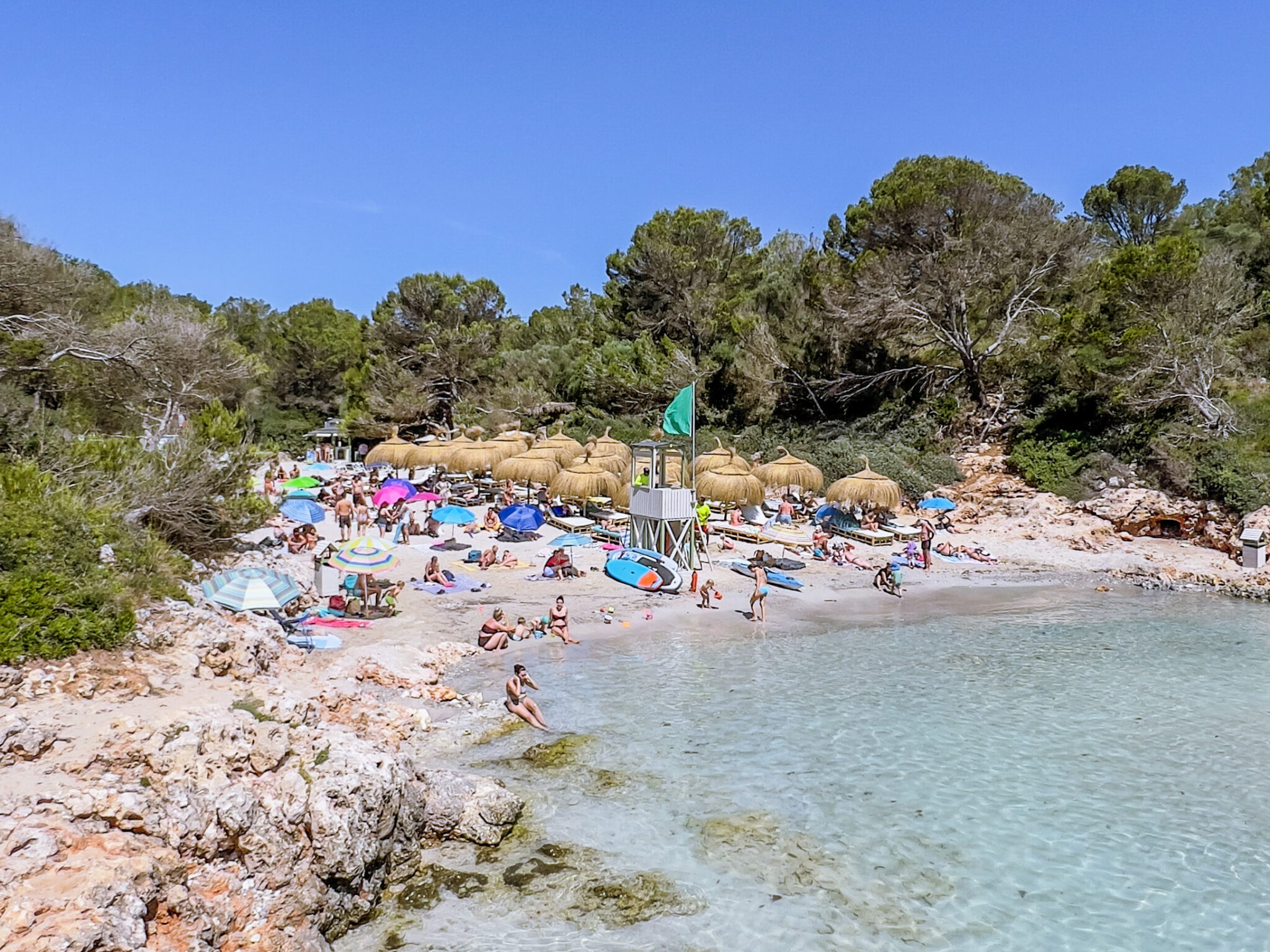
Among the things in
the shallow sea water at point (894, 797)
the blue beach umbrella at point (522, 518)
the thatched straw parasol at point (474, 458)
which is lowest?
the shallow sea water at point (894, 797)

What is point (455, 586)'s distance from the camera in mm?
16141

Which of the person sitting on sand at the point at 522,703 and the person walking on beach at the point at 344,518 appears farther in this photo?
the person walking on beach at the point at 344,518

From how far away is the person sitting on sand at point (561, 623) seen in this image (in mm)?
13344

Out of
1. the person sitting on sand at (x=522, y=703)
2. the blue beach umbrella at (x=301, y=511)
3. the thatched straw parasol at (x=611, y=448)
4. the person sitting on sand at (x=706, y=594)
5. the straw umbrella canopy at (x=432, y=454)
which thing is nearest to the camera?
the person sitting on sand at (x=522, y=703)

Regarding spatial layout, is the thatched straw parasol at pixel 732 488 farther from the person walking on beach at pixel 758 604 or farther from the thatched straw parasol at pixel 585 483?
the person walking on beach at pixel 758 604

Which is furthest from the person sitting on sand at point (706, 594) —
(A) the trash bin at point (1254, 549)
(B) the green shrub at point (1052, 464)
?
(B) the green shrub at point (1052, 464)

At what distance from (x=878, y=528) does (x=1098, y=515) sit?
270 inches

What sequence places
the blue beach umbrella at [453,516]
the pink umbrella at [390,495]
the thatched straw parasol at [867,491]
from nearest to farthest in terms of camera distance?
the blue beach umbrella at [453,516], the thatched straw parasol at [867,491], the pink umbrella at [390,495]

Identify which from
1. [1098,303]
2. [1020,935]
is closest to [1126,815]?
[1020,935]

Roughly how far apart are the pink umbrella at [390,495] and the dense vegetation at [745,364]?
387cm

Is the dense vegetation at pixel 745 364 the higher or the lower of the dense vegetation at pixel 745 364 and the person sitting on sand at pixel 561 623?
the higher

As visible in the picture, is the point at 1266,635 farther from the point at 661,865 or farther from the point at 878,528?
the point at 661,865

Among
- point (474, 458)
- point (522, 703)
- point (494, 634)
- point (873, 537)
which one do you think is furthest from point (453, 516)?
point (873, 537)

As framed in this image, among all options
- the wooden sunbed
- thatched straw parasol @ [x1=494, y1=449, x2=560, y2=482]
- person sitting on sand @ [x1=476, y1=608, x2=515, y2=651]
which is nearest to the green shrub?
the wooden sunbed
